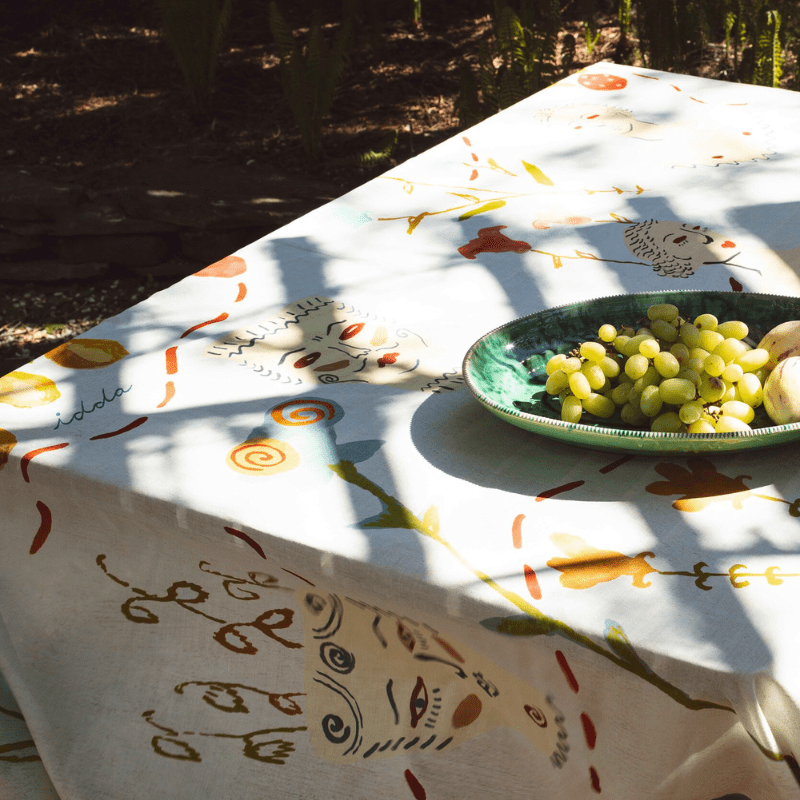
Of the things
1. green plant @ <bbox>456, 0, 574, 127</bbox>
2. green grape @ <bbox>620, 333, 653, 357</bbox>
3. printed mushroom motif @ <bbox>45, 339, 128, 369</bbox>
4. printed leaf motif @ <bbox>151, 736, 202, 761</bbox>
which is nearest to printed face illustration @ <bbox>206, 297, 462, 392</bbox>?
printed mushroom motif @ <bbox>45, 339, 128, 369</bbox>

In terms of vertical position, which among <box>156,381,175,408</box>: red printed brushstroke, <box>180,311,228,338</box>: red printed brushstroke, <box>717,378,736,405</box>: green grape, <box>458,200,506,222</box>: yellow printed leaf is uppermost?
<box>458,200,506,222</box>: yellow printed leaf

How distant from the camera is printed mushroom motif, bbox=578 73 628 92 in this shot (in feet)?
6.96

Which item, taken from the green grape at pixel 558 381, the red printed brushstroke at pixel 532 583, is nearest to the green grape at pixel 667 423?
the green grape at pixel 558 381

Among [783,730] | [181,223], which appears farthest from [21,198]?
[783,730]

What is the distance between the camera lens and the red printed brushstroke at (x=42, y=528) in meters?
0.97

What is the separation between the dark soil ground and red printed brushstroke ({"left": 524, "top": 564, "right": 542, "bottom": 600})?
333 cm

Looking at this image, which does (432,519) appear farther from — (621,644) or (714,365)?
(714,365)

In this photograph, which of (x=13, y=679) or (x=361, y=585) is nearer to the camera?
Answer: (x=361, y=585)

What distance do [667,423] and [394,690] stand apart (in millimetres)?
378

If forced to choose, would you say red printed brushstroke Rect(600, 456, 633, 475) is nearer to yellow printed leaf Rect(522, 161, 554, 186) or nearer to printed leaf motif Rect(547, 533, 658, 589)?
printed leaf motif Rect(547, 533, 658, 589)

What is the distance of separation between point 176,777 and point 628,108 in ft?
5.48

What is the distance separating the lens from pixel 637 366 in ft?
2.86

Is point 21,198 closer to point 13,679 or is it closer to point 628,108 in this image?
point 628,108

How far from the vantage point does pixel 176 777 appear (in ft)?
3.29
